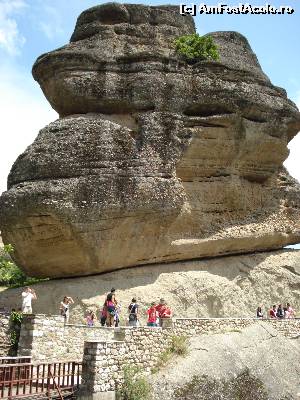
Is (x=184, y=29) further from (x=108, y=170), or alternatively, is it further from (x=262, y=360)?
(x=262, y=360)

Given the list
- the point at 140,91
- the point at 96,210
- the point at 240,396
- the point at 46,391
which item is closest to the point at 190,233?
the point at 96,210

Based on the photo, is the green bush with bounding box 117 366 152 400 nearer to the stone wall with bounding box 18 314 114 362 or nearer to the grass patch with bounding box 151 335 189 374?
the grass patch with bounding box 151 335 189 374

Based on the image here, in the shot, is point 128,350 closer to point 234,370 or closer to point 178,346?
point 178,346

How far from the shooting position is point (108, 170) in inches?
969

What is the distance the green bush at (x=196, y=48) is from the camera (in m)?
28.6

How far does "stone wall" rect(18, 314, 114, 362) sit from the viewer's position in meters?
17.7

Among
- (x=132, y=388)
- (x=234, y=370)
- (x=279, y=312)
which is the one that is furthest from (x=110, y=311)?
(x=279, y=312)

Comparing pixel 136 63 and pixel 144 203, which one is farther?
pixel 136 63

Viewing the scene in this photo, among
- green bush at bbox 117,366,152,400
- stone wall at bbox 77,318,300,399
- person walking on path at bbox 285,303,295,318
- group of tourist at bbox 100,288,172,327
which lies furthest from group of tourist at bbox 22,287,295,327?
person walking on path at bbox 285,303,295,318

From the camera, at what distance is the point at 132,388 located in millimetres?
17094

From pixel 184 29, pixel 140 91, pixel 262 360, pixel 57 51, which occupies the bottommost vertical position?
pixel 262 360

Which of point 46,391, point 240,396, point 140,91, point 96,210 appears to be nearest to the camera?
point 46,391

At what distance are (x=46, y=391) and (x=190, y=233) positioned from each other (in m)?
13.3

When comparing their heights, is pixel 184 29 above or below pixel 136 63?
above
